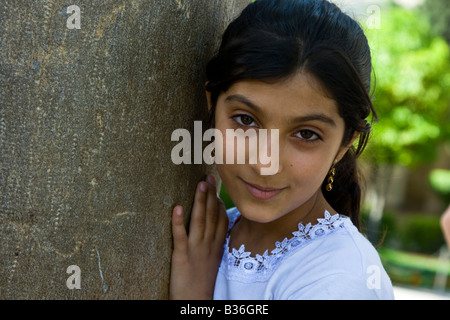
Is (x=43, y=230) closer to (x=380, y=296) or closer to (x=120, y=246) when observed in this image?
(x=120, y=246)

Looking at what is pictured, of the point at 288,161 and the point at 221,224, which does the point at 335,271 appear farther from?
the point at 221,224

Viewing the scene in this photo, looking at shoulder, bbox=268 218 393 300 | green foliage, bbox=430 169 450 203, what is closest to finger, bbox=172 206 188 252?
shoulder, bbox=268 218 393 300

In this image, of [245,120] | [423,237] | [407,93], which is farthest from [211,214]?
[423,237]

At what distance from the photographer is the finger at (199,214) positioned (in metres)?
1.96

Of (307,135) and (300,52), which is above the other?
(300,52)

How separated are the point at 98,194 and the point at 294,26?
31.1 inches

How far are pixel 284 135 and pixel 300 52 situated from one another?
0.26 metres

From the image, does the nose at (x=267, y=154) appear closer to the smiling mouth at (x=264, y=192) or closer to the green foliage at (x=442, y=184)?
the smiling mouth at (x=264, y=192)

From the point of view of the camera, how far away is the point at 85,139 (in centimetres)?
155

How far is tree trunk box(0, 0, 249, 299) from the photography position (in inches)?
58.6

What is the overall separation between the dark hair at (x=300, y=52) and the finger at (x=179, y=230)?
0.34 metres

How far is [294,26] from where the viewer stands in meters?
1.79

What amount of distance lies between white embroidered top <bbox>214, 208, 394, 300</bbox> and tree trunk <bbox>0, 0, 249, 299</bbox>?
343 millimetres

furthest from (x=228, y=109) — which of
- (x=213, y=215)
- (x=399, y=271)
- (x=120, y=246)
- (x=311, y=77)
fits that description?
(x=399, y=271)
